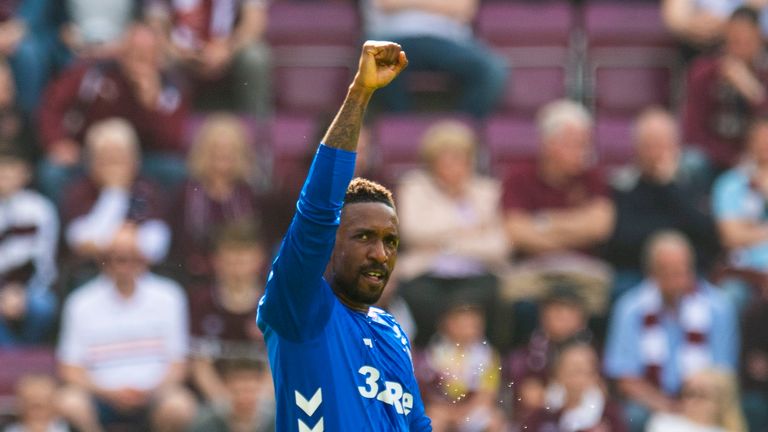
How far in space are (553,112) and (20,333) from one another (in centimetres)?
337

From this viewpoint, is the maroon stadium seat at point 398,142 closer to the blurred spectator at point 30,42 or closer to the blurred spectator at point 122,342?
the blurred spectator at point 122,342

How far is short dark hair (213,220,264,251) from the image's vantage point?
8453mm

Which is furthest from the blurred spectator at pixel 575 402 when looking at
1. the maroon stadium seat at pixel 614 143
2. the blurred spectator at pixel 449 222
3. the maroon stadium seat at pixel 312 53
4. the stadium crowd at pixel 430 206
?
the maroon stadium seat at pixel 312 53

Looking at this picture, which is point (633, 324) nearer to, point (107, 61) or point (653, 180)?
point (653, 180)

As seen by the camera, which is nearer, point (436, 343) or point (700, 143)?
point (436, 343)

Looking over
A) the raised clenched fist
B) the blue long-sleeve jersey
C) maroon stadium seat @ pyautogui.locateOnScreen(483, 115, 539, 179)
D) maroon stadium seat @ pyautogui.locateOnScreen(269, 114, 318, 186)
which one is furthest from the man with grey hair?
the raised clenched fist

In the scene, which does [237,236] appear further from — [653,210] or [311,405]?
[311,405]

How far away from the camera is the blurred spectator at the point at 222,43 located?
9.96 metres

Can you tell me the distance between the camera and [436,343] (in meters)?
8.32

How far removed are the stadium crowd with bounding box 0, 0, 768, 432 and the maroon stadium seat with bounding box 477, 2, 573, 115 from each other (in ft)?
0.05

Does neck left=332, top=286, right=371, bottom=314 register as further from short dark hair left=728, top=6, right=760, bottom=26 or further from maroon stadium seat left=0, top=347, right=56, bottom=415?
short dark hair left=728, top=6, right=760, bottom=26

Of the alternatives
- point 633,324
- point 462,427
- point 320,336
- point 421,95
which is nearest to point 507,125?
point 421,95

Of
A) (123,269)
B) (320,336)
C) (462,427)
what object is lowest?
(462,427)

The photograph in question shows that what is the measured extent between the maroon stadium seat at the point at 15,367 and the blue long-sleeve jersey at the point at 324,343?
178 inches
